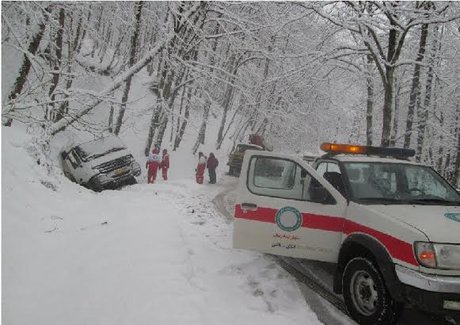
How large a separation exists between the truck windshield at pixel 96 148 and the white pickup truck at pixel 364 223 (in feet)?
35.4

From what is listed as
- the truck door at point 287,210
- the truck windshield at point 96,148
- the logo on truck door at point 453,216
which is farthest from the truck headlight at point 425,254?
the truck windshield at point 96,148

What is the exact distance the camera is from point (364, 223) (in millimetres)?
5211

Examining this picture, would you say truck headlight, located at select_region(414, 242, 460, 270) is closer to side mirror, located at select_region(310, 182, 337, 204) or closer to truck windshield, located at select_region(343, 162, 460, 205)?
truck windshield, located at select_region(343, 162, 460, 205)

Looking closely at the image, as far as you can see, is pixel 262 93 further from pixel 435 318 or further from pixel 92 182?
pixel 435 318

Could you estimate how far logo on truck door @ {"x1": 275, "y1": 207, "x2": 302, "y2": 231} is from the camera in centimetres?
593

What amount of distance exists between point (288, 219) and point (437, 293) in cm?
219

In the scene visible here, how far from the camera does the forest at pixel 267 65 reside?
11.2 metres

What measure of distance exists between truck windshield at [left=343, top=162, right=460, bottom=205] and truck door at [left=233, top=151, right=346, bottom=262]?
37 centimetres

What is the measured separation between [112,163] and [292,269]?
420 inches

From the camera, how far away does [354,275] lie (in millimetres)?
5219

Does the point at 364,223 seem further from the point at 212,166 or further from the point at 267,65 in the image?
the point at 267,65

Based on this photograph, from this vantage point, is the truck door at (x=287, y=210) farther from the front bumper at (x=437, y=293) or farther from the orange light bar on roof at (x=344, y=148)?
the front bumper at (x=437, y=293)

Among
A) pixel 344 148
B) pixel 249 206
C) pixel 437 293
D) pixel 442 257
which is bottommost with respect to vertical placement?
pixel 437 293

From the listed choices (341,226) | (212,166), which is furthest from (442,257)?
(212,166)
